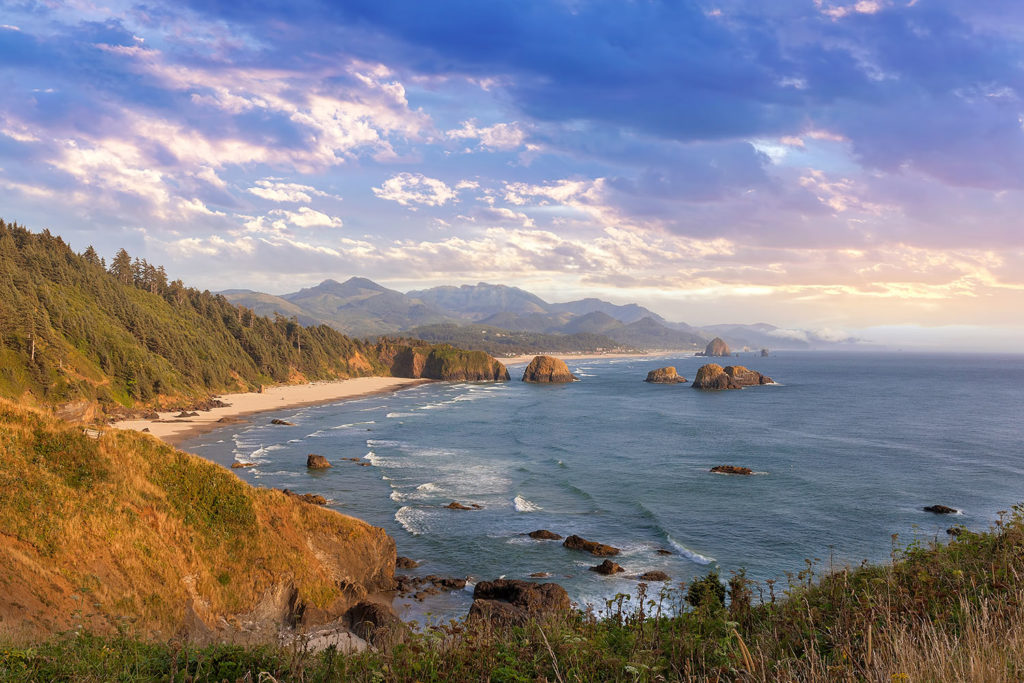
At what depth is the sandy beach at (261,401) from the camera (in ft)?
228

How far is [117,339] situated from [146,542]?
8339cm

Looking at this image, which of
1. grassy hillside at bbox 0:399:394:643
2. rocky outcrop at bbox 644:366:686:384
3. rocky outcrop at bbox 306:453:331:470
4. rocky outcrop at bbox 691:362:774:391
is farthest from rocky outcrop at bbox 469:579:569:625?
rocky outcrop at bbox 644:366:686:384

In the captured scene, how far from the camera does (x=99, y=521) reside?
1708 centimetres

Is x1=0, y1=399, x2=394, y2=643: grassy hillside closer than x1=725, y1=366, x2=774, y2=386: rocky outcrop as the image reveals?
Yes

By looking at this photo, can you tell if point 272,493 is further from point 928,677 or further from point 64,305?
point 64,305

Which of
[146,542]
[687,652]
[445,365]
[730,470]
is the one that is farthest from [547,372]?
[687,652]

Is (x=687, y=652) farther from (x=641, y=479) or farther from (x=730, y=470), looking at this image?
(x=730, y=470)

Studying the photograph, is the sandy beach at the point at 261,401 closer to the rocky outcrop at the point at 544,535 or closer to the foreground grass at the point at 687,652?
the rocky outcrop at the point at 544,535

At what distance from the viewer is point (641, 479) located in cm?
4819

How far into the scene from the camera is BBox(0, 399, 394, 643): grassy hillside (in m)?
15.1

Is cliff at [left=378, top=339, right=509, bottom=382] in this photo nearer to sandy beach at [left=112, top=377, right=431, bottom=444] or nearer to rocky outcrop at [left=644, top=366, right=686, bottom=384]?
sandy beach at [left=112, top=377, right=431, bottom=444]

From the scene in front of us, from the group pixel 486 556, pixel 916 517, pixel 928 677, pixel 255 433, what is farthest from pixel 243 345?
pixel 928 677

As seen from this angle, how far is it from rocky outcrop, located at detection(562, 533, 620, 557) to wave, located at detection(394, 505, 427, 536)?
9443 millimetres

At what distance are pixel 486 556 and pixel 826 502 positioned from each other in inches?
1071
